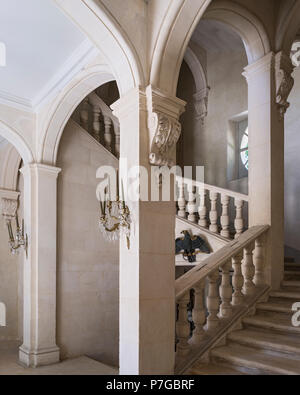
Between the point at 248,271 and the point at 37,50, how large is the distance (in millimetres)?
3797

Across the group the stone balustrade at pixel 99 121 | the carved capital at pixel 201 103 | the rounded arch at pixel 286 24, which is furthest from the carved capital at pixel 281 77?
the carved capital at pixel 201 103

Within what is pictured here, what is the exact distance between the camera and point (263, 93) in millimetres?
5340

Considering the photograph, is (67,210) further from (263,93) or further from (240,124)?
(240,124)

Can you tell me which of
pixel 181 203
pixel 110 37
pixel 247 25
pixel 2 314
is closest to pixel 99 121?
pixel 181 203

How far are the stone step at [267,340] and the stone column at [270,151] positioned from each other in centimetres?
101

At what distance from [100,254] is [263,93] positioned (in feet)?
13.6

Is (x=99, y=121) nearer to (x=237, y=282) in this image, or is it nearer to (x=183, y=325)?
(x=237, y=282)

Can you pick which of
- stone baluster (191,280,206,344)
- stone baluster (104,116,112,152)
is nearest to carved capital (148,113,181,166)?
stone baluster (191,280,206,344)

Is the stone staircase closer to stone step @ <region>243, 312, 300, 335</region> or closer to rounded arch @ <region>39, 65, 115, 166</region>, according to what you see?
stone step @ <region>243, 312, 300, 335</region>

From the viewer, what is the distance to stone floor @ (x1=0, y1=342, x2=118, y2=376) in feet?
19.5

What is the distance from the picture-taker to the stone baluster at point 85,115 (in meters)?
7.67

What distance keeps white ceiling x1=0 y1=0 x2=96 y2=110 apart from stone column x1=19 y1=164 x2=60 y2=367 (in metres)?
1.26

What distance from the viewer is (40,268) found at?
6594mm

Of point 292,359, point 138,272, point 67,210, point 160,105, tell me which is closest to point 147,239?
point 138,272
